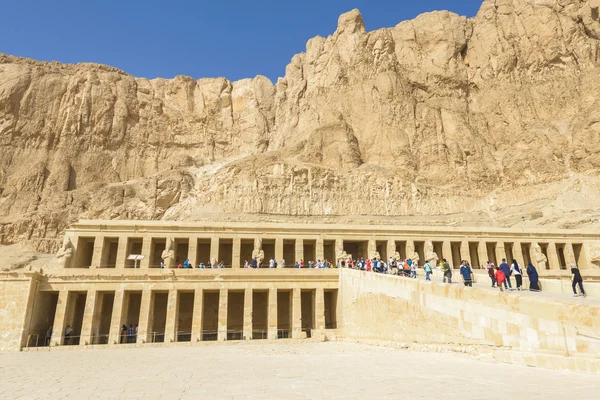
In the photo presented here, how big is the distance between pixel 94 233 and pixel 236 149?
45.8 metres

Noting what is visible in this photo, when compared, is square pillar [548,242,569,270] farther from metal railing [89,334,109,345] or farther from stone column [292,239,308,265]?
metal railing [89,334,109,345]

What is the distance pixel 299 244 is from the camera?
31297mm

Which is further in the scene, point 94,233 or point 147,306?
point 94,233

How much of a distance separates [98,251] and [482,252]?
2966 centimetres

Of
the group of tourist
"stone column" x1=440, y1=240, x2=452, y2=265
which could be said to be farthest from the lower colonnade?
"stone column" x1=440, y1=240, x2=452, y2=265

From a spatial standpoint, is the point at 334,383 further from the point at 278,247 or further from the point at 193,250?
the point at 193,250

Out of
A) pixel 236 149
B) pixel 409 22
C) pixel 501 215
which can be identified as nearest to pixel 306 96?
pixel 236 149

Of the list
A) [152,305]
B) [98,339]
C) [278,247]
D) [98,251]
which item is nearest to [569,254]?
[278,247]

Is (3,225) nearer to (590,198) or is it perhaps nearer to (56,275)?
(56,275)

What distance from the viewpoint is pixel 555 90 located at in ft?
186

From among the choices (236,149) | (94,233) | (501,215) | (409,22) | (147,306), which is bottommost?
(147,306)

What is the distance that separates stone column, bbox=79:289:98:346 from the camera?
2405 centimetres

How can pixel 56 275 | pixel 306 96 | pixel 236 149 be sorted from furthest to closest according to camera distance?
pixel 236 149 → pixel 306 96 → pixel 56 275

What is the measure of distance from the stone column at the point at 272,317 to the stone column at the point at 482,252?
17703 millimetres
